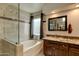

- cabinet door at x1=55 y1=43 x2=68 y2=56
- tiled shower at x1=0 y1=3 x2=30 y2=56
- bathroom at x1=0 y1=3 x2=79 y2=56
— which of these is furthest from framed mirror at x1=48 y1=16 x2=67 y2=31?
tiled shower at x1=0 y1=3 x2=30 y2=56

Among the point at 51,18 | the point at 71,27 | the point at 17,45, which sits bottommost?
the point at 17,45

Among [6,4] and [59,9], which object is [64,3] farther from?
[6,4]

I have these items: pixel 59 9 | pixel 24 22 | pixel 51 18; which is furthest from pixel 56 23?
pixel 24 22

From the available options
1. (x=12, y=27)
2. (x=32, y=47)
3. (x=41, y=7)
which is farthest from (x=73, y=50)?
(x=12, y=27)

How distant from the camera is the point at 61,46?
5.50 feet

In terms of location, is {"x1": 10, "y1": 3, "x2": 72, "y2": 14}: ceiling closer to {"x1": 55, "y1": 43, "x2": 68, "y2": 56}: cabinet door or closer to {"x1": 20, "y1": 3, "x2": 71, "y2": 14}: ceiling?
{"x1": 20, "y1": 3, "x2": 71, "y2": 14}: ceiling

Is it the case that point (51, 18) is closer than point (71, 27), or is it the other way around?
point (71, 27)

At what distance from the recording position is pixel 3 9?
1.72m

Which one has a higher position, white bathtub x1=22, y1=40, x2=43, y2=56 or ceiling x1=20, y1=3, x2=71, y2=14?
ceiling x1=20, y1=3, x2=71, y2=14

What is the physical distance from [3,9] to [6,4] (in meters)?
0.11

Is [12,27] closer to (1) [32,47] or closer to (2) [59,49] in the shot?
(1) [32,47]

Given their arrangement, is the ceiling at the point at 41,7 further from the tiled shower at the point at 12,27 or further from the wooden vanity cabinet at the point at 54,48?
the wooden vanity cabinet at the point at 54,48

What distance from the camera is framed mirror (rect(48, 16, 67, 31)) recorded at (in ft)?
5.44

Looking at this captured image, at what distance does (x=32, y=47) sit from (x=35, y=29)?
0.30 m
